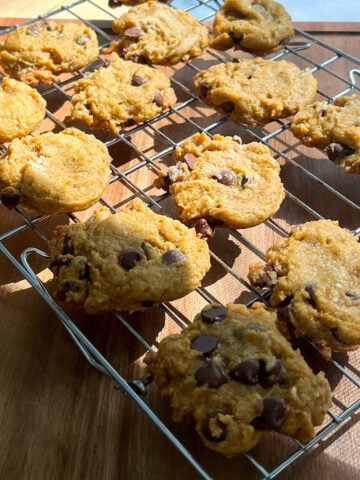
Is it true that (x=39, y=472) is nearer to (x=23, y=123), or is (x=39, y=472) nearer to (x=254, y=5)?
(x=23, y=123)

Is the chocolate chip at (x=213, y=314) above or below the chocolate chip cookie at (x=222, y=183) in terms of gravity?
below

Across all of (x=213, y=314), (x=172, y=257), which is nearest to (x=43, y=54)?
(x=172, y=257)

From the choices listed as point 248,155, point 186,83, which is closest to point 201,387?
point 248,155

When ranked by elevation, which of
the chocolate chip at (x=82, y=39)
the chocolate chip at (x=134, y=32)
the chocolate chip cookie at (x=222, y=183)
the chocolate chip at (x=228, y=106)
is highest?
the chocolate chip at (x=134, y=32)

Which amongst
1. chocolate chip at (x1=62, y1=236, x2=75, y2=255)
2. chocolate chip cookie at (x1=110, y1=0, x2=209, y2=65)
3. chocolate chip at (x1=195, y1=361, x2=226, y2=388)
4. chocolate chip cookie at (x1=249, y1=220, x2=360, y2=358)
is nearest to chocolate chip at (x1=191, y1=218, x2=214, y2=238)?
chocolate chip cookie at (x1=249, y1=220, x2=360, y2=358)

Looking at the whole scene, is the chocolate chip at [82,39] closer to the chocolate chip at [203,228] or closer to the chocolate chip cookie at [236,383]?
the chocolate chip at [203,228]

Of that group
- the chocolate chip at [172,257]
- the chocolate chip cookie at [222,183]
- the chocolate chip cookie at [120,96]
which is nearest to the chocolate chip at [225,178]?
the chocolate chip cookie at [222,183]

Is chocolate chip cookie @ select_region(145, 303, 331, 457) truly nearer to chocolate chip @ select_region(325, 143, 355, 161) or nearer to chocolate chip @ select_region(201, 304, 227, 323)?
chocolate chip @ select_region(201, 304, 227, 323)

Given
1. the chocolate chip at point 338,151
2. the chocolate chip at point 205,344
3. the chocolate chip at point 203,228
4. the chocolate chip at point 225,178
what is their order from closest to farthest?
1. the chocolate chip at point 205,344
2. the chocolate chip at point 203,228
3. the chocolate chip at point 225,178
4. the chocolate chip at point 338,151
